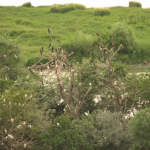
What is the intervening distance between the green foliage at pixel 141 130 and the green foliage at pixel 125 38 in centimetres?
2436

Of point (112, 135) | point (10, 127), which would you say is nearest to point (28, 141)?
point (10, 127)

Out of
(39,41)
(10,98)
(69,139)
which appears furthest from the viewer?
(39,41)

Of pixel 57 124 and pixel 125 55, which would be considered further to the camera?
pixel 125 55

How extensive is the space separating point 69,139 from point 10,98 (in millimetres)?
2611

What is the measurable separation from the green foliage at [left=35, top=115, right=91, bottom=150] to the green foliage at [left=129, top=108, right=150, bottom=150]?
1.57m

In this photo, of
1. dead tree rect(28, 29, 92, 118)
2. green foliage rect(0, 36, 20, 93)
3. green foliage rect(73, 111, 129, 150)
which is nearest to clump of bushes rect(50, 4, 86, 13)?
green foliage rect(0, 36, 20, 93)

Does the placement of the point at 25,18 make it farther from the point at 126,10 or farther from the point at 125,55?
the point at 125,55

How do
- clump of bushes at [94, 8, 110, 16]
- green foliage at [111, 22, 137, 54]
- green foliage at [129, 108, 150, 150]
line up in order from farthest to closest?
1. clump of bushes at [94, 8, 110, 16]
2. green foliage at [111, 22, 137, 54]
3. green foliage at [129, 108, 150, 150]

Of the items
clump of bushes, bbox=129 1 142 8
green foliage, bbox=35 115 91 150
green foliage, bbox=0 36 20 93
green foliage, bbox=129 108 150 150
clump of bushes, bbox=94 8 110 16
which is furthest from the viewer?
clump of bushes, bbox=129 1 142 8

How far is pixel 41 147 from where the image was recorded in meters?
11.7

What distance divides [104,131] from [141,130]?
165 cm

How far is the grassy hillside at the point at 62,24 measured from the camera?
40000mm

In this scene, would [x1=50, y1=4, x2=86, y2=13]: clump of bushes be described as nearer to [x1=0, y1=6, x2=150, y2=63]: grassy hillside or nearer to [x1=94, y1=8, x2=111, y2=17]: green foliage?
[x1=0, y1=6, x2=150, y2=63]: grassy hillside

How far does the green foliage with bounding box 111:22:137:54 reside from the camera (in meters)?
36.5
